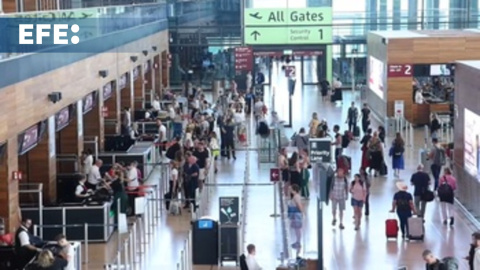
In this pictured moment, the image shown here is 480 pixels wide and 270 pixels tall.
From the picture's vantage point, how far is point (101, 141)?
32.8 m

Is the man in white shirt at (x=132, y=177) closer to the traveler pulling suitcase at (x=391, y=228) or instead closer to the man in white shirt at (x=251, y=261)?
the traveler pulling suitcase at (x=391, y=228)

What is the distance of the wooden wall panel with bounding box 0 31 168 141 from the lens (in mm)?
21734

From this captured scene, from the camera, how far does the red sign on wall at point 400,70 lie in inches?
1657

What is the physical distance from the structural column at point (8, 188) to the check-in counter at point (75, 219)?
1.13 metres

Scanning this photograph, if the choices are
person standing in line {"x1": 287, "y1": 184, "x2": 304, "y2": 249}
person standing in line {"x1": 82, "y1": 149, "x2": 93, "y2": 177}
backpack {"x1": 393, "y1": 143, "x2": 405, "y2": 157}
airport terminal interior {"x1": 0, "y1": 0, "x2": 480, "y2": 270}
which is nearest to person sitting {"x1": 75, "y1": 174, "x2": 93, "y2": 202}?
airport terminal interior {"x1": 0, "y1": 0, "x2": 480, "y2": 270}

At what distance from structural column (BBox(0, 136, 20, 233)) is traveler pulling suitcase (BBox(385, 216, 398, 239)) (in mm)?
7042

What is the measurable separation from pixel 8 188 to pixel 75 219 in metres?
2.09

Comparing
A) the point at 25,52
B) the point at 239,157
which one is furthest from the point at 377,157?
the point at 25,52

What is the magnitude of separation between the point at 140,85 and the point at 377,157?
16.5 meters

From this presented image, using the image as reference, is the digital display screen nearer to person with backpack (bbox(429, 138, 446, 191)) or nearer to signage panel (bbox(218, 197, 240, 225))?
signage panel (bbox(218, 197, 240, 225))

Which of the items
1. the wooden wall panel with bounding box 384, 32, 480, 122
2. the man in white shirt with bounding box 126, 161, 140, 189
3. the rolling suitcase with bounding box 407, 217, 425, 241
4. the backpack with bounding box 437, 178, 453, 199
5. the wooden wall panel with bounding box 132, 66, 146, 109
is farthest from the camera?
the wooden wall panel with bounding box 132, 66, 146, 109

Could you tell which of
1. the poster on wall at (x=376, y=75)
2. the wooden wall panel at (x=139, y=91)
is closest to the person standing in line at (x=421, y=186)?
the poster on wall at (x=376, y=75)

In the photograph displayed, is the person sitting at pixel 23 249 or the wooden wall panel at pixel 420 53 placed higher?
the wooden wall panel at pixel 420 53

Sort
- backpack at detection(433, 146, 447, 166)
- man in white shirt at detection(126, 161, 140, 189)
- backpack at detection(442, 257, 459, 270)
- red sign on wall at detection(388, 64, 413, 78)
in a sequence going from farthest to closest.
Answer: red sign on wall at detection(388, 64, 413, 78)
backpack at detection(433, 146, 447, 166)
man in white shirt at detection(126, 161, 140, 189)
backpack at detection(442, 257, 459, 270)
